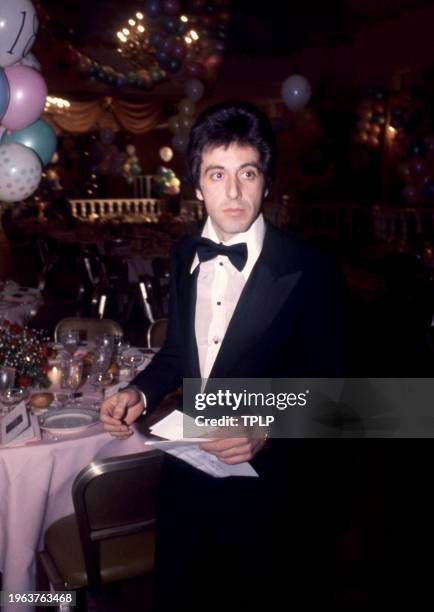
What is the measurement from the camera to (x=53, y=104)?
1197 cm

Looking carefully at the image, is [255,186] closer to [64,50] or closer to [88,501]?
[88,501]

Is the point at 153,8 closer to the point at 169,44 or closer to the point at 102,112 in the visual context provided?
the point at 169,44

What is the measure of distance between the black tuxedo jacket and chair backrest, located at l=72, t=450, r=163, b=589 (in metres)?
0.57

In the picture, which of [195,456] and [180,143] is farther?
[180,143]

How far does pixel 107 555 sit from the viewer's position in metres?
2.12

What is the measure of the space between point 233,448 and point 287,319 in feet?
1.10

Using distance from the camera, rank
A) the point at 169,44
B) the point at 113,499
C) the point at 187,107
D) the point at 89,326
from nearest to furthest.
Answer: the point at 113,499, the point at 89,326, the point at 169,44, the point at 187,107

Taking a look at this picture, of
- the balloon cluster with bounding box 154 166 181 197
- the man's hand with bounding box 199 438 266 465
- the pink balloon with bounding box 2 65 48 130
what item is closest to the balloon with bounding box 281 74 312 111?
the pink balloon with bounding box 2 65 48 130

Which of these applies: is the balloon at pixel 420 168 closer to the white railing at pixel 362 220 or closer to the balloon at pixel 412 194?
the balloon at pixel 412 194

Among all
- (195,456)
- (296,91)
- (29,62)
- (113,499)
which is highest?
(296,91)

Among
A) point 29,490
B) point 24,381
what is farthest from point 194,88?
point 29,490

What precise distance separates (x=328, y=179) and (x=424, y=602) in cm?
1074

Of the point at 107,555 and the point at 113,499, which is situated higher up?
the point at 113,499

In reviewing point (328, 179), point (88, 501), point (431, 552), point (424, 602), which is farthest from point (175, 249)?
point (328, 179)
